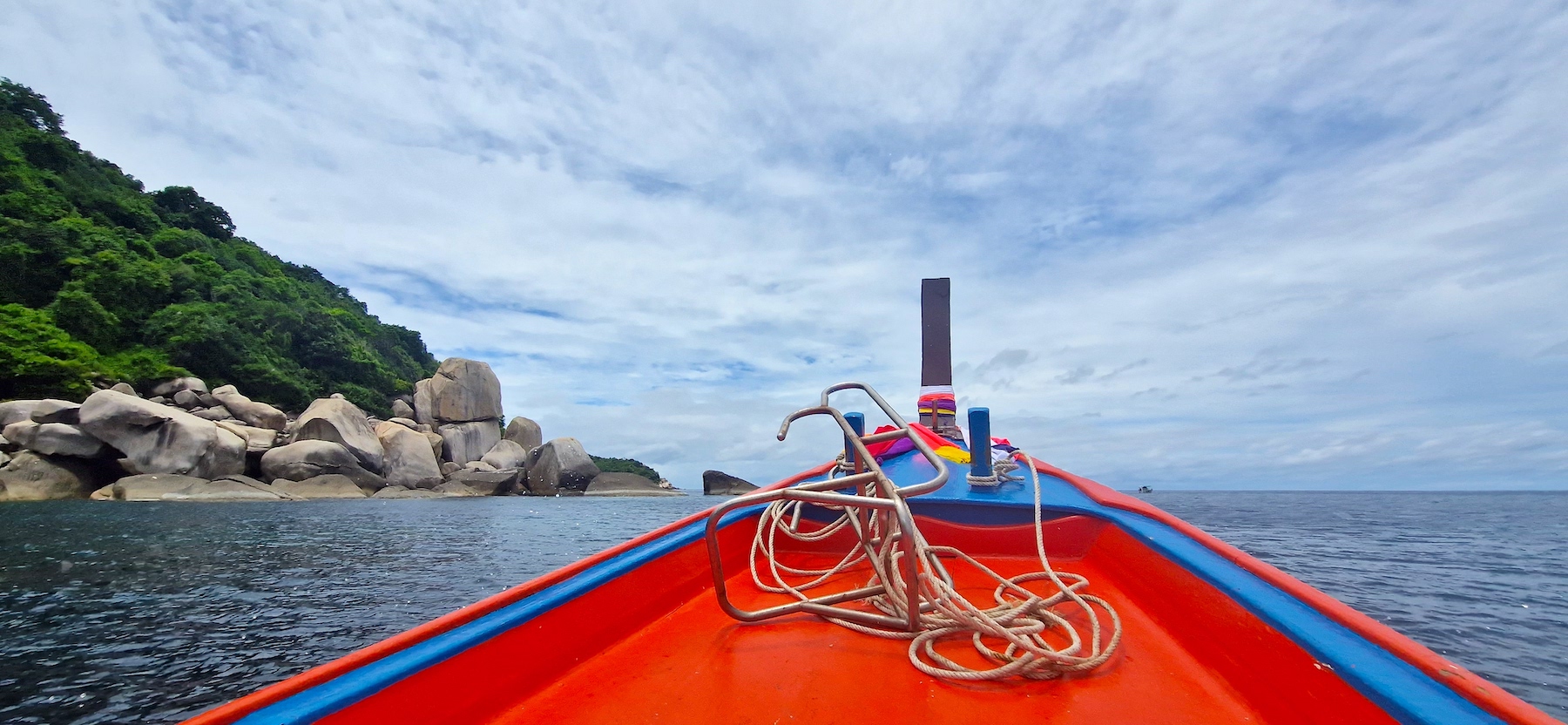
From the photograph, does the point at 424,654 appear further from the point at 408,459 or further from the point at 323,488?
the point at 408,459

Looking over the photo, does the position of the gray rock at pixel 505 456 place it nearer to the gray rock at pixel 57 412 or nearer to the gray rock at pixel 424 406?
the gray rock at pixel 424 406

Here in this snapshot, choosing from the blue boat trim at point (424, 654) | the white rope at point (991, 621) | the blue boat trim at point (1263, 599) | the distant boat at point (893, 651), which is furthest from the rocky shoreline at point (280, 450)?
the white rope at point (991, 621)

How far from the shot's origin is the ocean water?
522 centimetres

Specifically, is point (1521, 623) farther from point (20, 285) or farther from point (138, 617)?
point (20, 285)

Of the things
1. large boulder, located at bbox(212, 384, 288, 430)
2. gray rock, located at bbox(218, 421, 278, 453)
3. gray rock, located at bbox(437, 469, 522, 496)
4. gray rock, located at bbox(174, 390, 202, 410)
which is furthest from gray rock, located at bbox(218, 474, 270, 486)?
gray rock, located at bbox(437, 469, 522, 496)

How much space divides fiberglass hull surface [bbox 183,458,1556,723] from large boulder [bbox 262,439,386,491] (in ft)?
100

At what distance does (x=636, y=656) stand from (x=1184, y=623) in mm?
1799

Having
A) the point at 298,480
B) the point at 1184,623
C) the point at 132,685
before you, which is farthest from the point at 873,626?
the point at 298,480

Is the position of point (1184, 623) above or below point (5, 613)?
above

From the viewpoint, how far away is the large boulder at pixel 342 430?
28.2 m

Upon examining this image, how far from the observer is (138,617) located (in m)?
6.91

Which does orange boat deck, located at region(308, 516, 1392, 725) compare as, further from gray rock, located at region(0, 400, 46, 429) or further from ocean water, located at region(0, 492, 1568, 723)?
gray rock, located at region(0, 400, 46, 429)

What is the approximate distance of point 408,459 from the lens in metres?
32.9

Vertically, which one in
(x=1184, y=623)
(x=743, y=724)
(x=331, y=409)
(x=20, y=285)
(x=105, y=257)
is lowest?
(x=743, y=724)
